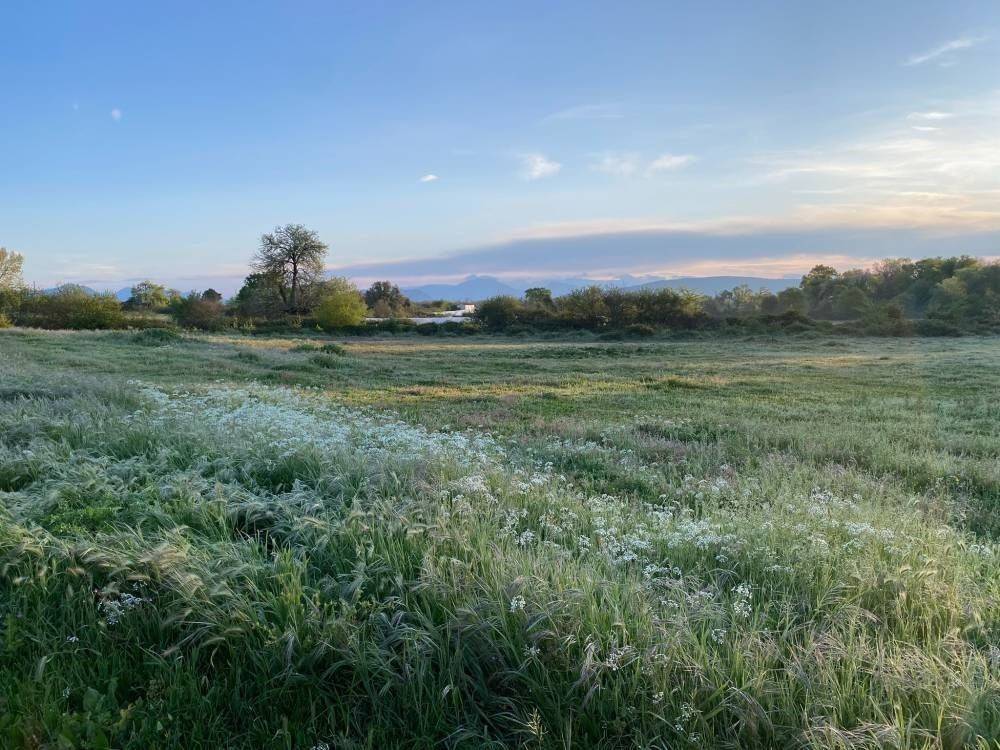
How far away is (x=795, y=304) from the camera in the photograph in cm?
6381

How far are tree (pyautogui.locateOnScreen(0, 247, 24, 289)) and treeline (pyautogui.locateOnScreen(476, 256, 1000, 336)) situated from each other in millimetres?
48522

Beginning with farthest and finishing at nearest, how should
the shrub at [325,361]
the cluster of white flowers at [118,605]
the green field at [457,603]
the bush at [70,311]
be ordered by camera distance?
the bush at [70,311] < the shrub at [325,361] < the cluster of white flowers at [118,605] < the green field at [457,603]

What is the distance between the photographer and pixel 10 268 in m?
62.2

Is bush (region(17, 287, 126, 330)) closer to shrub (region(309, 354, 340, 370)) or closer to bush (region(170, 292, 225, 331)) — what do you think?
bush (region(170, 292, 225, 331))

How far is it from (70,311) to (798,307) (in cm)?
7020

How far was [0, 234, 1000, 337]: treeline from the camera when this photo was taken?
51938 millimetres

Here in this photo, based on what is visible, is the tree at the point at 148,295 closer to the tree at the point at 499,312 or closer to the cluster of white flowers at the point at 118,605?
the tree at the point at 499,312

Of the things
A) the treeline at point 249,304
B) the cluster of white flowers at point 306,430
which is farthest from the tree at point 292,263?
the cluster of white flowers at point 306,430

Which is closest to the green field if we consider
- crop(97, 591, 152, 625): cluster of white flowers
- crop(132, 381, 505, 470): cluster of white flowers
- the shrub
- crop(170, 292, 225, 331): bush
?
crop(97, 591, 152, 625): cluster of white flowers

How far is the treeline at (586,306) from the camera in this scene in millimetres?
51938

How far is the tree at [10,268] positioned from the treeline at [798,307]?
159 feet

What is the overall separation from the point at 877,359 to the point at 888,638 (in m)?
31.2

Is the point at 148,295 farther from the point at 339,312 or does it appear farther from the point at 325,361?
the point at 325,361

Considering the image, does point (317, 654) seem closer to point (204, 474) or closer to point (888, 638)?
point (888, 638)
